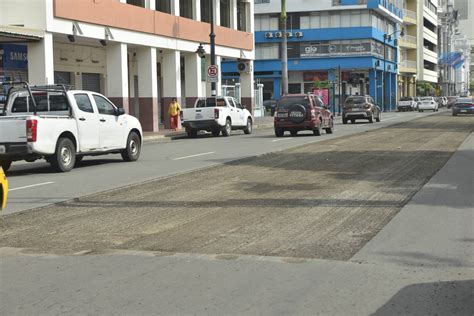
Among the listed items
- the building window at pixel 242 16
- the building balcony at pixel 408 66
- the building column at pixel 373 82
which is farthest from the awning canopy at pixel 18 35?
the building balcony at pixel 408 66

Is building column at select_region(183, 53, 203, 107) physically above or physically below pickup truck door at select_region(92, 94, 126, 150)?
above

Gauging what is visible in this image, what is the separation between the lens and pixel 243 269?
20.6 ft

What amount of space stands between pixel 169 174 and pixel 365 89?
70.9 meters

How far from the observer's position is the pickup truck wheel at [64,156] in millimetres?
14961

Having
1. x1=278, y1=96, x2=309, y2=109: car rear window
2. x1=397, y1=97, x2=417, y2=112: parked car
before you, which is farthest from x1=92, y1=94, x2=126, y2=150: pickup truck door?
x1=397, y1=97, x2=417, y2=112: parked car

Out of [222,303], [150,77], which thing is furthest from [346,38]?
[222,303]

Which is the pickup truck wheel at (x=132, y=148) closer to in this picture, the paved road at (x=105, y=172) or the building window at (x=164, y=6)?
the paved road at (x=105, y=172)

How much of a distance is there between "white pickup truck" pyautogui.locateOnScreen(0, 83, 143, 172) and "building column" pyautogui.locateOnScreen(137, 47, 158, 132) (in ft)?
49.7

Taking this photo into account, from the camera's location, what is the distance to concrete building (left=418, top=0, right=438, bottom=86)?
110562mm

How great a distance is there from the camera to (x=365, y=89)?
82062mm

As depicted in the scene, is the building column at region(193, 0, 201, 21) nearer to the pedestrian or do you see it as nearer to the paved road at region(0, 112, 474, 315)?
the pedestrian

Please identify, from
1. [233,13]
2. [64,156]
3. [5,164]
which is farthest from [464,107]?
[5,164]

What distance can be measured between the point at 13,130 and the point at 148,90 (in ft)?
63.5

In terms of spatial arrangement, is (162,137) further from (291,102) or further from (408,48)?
(408,48)
